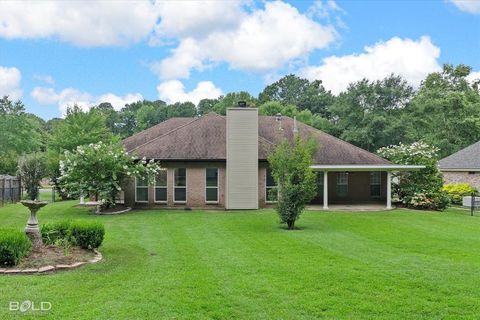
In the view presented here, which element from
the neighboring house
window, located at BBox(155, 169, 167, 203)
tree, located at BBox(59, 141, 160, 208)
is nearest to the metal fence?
tree, located at BBox(59, 141, 160, 208)

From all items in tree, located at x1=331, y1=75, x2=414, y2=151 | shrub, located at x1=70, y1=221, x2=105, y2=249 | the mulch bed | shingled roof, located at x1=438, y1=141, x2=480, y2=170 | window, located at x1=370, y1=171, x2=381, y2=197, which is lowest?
the mulch bed

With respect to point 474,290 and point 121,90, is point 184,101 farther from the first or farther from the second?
point 474,290

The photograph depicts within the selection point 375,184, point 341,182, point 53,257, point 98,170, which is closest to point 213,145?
point 98,170

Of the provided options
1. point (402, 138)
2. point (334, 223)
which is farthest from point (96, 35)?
point (402, 138)

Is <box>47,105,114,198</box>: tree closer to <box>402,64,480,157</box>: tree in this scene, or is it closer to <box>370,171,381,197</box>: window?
<box>370,171,381,197</box>: window

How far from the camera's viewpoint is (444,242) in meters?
13.0

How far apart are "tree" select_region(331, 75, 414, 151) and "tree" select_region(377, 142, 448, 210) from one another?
2139 centimetres

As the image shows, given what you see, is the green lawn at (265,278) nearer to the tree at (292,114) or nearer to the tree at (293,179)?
the tree at (293,179)

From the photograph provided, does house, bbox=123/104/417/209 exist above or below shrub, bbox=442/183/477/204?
above

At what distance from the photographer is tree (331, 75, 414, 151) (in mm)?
46969

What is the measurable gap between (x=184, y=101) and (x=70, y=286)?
7579cm

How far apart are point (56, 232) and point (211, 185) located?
43.2ft

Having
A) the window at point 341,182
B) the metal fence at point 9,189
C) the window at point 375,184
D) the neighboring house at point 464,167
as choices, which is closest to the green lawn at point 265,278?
the window at point 341,182

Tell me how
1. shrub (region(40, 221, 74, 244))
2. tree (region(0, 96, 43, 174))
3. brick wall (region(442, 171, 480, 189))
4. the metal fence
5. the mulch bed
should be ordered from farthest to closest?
tree (region(0, 96, 43, 174)) → brick wall (region(442, 171, 480, 189)) → the metal fence → shrub (region(40, 221, 74, 244)) → the mulch bed
